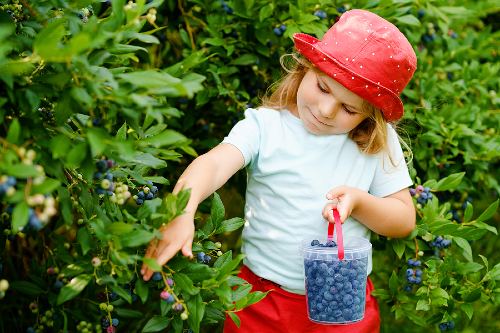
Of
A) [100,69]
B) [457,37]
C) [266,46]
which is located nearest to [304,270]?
[100,69]

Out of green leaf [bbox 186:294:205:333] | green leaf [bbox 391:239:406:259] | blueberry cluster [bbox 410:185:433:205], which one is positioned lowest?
green leaf [bbox 391:239:406:259]

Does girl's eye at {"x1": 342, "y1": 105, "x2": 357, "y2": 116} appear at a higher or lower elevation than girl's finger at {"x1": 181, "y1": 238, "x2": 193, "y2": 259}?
higher

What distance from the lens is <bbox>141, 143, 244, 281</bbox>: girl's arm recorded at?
179 centimetres

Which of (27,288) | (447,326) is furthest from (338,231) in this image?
(27,288)

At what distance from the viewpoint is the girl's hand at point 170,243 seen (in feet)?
5.83

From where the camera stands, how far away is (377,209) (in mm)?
2230

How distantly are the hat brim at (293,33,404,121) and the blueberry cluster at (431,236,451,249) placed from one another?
58cm

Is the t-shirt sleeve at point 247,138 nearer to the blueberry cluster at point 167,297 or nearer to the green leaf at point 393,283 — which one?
the blueberry cluster at point 167,297

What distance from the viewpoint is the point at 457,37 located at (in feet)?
11.6

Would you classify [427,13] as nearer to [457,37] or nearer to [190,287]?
[457,37]

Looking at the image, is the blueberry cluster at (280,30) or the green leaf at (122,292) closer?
the green leaf at (122,292)

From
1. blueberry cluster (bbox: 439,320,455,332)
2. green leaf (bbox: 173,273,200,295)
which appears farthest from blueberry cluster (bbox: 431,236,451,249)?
green leaf (bbox: 173,273,200,295)

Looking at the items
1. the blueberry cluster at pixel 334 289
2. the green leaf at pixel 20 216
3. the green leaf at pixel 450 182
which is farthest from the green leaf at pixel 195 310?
the green leaf at pixel 450 182

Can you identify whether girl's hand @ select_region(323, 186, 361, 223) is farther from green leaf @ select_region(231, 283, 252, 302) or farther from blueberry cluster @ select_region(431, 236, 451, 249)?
blueberry cluster @ select_region(431, 236, 451, 249)
